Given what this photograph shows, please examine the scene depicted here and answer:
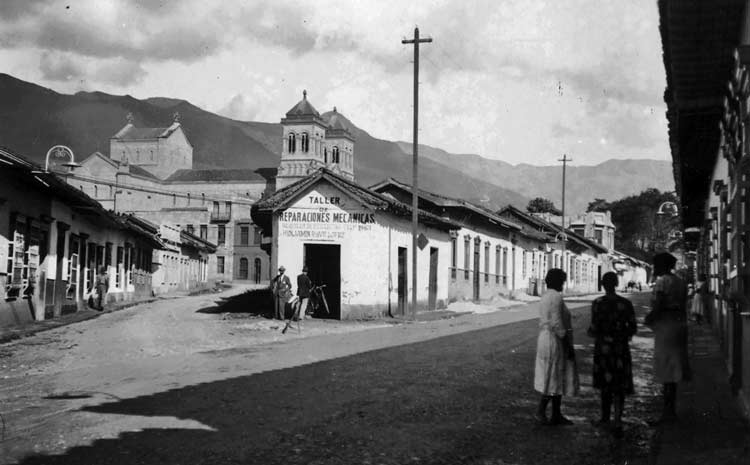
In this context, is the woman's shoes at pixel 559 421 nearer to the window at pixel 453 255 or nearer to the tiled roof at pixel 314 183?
the tiled roof at pixel 314 183

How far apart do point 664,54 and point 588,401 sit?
3.89 meters

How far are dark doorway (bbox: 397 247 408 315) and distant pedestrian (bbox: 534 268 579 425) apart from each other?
1917 centimetres

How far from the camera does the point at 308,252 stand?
2614 centimetres

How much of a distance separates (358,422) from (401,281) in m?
20.5

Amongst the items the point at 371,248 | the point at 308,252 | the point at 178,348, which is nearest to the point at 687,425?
the point at 178,348

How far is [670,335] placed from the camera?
8.05 meters

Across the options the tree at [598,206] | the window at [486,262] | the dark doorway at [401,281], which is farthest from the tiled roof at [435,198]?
the tree at [598,206]

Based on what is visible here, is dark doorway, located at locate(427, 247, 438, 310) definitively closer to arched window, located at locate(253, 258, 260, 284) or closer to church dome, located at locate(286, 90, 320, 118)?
arched window, located at locate(253, 258, 260, 284)

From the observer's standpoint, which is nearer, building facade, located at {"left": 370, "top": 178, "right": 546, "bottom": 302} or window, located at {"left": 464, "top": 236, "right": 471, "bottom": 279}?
building facade, located at {"left": 370, "top": 178, "right": 546, "bottom": 302}

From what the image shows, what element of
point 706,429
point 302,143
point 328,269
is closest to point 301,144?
point 302,143

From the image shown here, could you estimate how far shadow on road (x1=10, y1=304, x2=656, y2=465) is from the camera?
615cm

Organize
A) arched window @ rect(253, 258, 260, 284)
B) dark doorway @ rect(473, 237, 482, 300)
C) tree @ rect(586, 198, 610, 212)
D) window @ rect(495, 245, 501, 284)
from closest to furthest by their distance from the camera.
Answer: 1. dark doorway @ rect(473, 237, 482, 300)
2. window @ rect(495, 245, 501, 284)
3. arched window @ rect(253, 258, 260, 284)
4. tree @ rect(586, 198, 610, 212)

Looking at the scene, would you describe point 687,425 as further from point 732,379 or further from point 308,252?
point 308,252

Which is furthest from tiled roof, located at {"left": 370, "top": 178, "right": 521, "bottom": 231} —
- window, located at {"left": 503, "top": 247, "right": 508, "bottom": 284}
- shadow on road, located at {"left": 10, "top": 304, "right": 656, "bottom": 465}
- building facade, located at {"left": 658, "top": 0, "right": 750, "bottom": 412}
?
shadow on road, located at {"left": 10, "top": 304, "right": 656, "bottom": 465}
